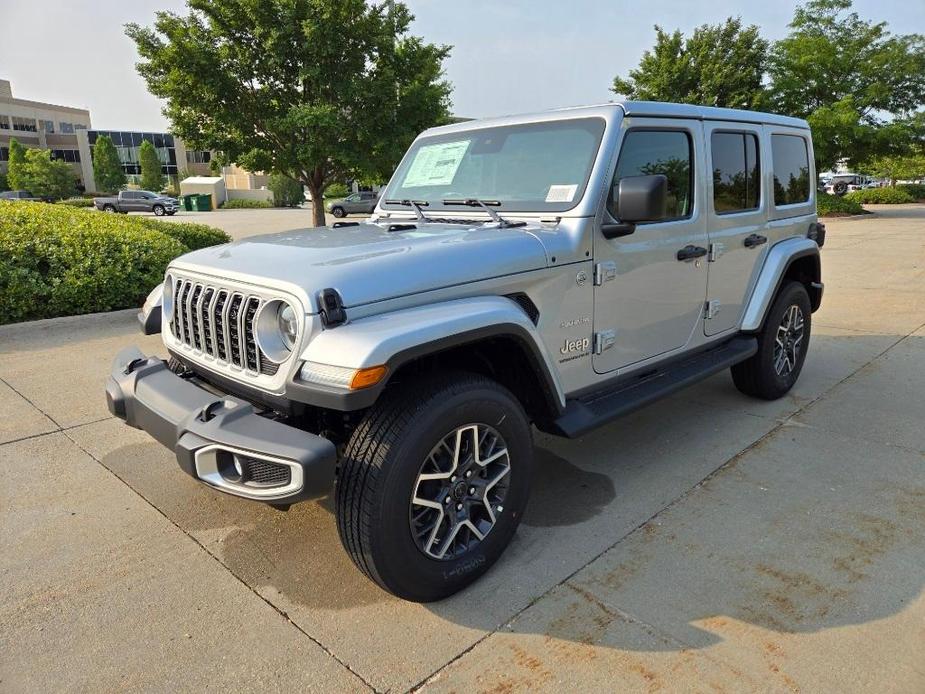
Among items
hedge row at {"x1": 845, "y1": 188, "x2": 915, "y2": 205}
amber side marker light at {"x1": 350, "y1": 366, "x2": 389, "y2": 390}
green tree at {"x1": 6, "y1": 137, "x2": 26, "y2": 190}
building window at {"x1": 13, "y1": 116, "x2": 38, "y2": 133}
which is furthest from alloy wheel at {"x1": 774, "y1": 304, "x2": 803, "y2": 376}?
building window at {"x1": 13, "y1": 116, "x2": 38, "y2": 133}

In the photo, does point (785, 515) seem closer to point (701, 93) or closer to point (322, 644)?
point (322, 644)

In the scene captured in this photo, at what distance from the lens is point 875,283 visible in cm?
1027

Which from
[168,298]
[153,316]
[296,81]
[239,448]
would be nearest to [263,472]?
[239,448]

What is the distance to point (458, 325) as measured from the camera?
2.43m

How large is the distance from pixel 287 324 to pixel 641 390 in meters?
1.93

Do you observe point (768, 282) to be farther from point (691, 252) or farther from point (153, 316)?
point (153, 316)

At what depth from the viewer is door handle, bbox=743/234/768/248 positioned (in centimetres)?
425

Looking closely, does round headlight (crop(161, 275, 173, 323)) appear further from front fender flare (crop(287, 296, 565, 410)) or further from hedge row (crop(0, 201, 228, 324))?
hedge row (crop(0, 201, 228, 324))

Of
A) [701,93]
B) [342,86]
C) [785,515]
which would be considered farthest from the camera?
[701,93]

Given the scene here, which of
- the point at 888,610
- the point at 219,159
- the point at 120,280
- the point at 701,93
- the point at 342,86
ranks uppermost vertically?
the point at 701,93

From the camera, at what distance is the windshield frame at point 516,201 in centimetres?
317

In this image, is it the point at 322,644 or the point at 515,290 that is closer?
the point at 322,644

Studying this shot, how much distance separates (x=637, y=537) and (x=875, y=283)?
9.30 metres

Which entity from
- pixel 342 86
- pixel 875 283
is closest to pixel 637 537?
pixel 342 86
